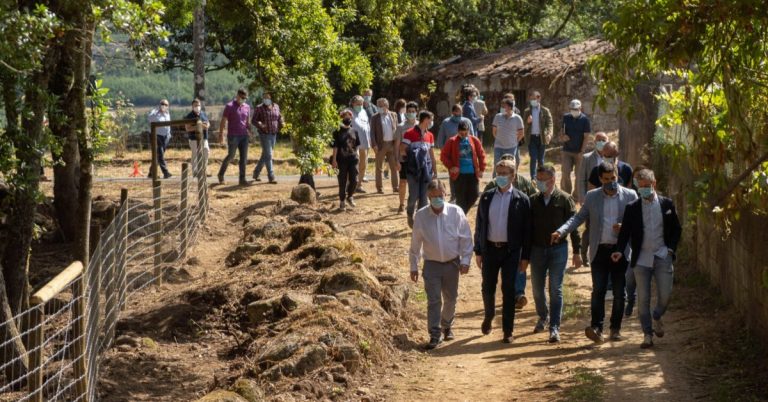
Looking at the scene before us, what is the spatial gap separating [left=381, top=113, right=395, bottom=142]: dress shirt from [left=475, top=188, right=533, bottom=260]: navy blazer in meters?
9.20

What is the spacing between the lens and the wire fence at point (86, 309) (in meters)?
7.89

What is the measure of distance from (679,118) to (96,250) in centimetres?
533

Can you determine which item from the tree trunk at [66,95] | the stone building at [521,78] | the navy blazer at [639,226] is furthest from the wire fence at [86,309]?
the stone building at [521,78]

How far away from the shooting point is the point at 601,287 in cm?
1143

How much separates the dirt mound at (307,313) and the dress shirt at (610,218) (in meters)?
2.28

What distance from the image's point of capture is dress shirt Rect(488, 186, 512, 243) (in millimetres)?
11578

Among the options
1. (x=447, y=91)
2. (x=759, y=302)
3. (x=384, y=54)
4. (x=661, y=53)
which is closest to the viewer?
(x=661, y=53)

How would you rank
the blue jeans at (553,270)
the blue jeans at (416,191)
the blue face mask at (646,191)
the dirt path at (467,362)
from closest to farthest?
1. the dirt path at (467,362)
2. the blue face mask at (646,191)
3. the blue jeans at (553,270)
4. the blue jeans at (416,191)

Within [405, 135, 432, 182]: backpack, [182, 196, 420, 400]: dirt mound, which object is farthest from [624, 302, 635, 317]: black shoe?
[405, 135, 432, 182]: backpack

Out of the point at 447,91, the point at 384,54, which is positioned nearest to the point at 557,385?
the point at 384,54

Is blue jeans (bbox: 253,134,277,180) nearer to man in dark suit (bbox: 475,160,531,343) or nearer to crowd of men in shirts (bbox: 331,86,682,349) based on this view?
crowd of men in shirts (bbox: 331,86,682,349)

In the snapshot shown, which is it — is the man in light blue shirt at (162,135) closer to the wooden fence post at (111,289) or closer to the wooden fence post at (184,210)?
the wooden fence post at (184,210)

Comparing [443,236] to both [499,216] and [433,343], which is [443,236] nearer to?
[499,216]

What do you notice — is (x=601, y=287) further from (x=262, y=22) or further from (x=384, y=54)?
(x=384, y=54)
